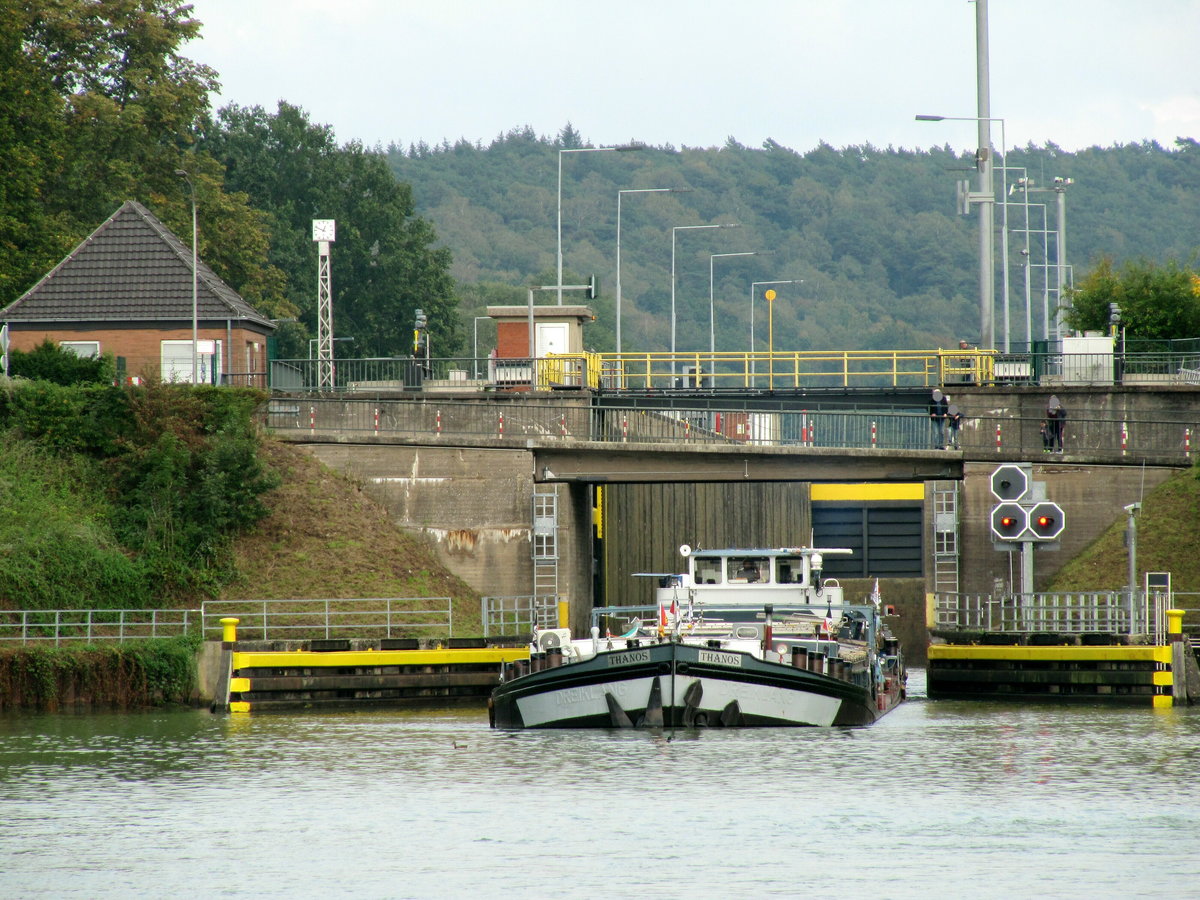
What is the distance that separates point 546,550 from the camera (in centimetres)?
4372

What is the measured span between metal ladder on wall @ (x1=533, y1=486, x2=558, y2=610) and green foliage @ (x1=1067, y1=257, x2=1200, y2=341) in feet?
65.6

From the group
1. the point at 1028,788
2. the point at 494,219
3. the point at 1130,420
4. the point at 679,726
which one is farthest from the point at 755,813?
the point at 494,219

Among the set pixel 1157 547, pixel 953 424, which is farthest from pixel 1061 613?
pixel 953 424

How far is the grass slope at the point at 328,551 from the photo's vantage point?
134 feet

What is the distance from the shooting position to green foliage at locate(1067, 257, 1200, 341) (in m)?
53.8

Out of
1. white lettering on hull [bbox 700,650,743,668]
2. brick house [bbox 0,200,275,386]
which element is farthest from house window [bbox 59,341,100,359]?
white lettering on hull [bbox 700,650,743,668]

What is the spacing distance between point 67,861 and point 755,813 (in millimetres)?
7856

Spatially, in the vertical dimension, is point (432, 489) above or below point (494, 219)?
below

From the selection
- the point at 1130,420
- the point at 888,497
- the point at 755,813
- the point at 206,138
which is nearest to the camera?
the point at 755,813

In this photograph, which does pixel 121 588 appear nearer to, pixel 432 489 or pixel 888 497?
pixel 432 489

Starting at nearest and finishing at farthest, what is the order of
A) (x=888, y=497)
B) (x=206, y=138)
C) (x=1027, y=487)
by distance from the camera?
(x=1027, y=487), (x=888, y=497), (x=206, y=138)

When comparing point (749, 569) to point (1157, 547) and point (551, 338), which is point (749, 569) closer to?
point (1157, 547)

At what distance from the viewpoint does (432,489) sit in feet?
145

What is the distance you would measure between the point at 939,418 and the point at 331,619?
16.0 meters
